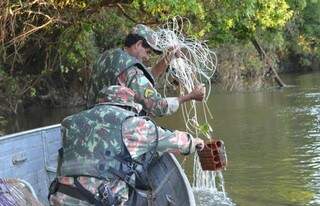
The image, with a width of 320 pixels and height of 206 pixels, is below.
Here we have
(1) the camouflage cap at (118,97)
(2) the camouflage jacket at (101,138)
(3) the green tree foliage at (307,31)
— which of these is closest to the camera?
(2) the camouflage jacket at (101,138)

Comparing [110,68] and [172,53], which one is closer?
[110,68]

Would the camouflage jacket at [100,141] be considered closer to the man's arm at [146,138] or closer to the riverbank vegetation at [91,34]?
the man's arm at [146,138]

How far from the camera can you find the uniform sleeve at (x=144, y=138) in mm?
4168

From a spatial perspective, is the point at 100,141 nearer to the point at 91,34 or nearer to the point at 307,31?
the point at 91,34

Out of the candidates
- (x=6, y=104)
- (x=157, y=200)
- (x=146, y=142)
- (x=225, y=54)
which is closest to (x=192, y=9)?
(x=157, y=200)

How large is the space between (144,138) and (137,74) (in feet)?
4.53

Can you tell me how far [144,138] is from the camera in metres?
4.20

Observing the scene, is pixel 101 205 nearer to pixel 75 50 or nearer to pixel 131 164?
pixel 131 164

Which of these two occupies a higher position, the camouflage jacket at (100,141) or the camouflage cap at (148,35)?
the camouflage cap at (148,35)

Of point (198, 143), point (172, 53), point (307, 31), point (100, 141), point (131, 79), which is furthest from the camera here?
point (307, 31)

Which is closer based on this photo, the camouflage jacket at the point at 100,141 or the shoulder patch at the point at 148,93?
the camouflage jacket at the point at 100,141

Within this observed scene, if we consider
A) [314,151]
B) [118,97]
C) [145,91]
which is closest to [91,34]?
[314,151]

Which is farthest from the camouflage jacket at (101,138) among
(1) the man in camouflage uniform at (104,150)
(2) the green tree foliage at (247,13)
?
(2) the green tree foliage at (247,13)

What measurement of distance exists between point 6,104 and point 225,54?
41.7 feet
